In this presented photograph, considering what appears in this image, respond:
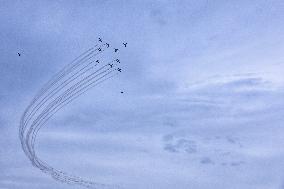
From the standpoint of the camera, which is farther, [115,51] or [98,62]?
[115,51]

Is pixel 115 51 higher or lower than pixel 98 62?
higher

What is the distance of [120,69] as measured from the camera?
7275 cm

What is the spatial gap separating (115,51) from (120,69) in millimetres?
5532

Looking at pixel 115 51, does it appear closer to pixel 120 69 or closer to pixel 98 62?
pixel 120 69

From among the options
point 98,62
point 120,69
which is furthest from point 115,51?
point 98,62

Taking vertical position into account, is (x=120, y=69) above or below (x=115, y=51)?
below

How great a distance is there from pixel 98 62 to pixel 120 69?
8684 millimetres

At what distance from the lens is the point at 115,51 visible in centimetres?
7431

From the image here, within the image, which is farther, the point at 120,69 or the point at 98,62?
the point at 120,69
